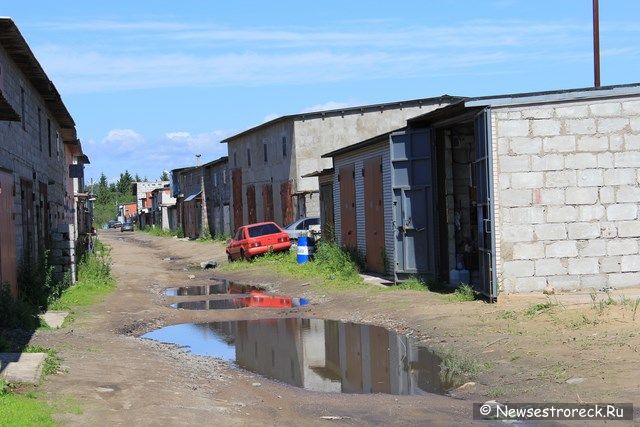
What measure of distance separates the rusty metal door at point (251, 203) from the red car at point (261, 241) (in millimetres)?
15706

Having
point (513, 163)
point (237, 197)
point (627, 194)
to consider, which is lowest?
point (627, 194)

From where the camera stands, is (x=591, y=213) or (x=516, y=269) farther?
(x=591, y=213)

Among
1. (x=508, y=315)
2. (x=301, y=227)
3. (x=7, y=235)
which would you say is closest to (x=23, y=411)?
(x=508, y=315)

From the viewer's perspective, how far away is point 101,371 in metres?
11.5

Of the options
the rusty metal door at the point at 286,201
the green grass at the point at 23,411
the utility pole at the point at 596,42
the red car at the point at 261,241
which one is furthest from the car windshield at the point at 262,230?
the green grass at the point at 23,411

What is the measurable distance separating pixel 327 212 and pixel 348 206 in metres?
4.10

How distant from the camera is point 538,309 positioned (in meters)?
15.3

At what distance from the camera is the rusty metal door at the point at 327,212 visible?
105 feet

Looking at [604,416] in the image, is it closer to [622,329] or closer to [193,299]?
[622,329]

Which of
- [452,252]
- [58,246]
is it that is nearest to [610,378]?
[452,252]

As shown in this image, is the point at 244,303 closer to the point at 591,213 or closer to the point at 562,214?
the point at 562,214

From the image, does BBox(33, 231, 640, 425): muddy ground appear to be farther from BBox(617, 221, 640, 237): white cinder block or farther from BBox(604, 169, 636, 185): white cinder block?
BBox(604, 169, 636, 185): white cinder block

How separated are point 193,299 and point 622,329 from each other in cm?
1300

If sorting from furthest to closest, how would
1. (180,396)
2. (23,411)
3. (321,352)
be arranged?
1. (321,352)
2. (180,396)
3. (23,411)
